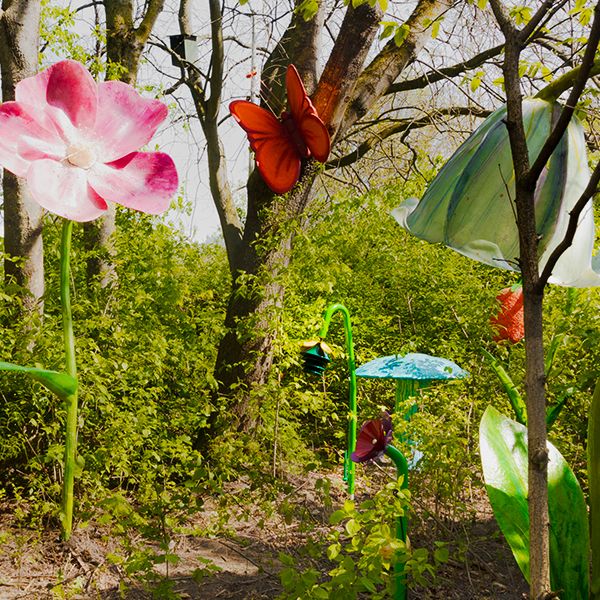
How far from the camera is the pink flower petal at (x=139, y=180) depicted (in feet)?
3.17

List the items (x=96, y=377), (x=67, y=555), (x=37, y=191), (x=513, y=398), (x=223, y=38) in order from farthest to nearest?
(x=223, y=38), (x=67, y=555), (x=96, y=377), (x=513, y=398), (x=37, y=191)

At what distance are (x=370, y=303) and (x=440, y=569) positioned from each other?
2.67 meters

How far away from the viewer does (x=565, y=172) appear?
0.98 m

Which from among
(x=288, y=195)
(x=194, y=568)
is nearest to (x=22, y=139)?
(x=194, y=568)

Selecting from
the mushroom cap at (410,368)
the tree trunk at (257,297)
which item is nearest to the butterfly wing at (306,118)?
the tree trunk at (257,297)

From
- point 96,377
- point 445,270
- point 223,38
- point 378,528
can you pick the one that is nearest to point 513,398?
point 378,528

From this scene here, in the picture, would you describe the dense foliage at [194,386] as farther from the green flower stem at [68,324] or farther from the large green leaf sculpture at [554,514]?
the large green leaf sculpture at [554,514]

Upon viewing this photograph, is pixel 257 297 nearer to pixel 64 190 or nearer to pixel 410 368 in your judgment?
pixel 410 368

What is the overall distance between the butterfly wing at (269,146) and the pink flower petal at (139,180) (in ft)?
7.13

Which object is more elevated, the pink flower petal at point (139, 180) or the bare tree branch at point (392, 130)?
the bare tree branch at point (392, 130)

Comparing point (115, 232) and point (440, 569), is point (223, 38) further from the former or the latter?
point (440, 569)

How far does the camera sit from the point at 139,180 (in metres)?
1.00

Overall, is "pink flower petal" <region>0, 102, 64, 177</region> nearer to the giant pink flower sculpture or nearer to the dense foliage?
the giant pink flower sculpture

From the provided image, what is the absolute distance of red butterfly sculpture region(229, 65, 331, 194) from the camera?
306 cm
